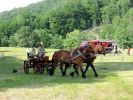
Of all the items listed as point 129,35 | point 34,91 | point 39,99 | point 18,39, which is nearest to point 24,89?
point 34,91

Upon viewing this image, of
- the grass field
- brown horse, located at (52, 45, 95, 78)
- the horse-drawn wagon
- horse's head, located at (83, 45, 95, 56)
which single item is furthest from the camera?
the horse-drawn wagon

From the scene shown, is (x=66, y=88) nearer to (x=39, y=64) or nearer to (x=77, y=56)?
(x=77, y=56)

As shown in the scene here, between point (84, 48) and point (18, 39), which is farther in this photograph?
point (18, 39)

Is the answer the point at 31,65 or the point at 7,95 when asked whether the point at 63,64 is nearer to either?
the point at 31,65

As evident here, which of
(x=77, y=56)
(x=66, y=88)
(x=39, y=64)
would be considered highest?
(x=77, y=56)

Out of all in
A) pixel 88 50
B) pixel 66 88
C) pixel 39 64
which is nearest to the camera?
pixel 66 88

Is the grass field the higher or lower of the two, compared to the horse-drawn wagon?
lower

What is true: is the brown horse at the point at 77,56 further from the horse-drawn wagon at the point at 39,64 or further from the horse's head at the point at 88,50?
the horse-drawn wagon at the point at 39,64

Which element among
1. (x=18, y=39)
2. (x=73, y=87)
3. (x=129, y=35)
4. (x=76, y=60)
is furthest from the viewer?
(x=18, y=39)

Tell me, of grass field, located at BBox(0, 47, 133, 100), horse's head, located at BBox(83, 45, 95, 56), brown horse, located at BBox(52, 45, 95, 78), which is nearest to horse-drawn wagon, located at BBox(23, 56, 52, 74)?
brown horse, located at BBox(52, 45, 95, 78)

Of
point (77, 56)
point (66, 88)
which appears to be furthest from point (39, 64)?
point (66, 88)

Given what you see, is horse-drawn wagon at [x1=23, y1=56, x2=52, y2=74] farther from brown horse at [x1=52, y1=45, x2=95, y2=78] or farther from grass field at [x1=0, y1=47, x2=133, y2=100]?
grass field at [x1=0, y1=47, x2=133, y2=100]

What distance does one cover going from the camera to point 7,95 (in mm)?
20625

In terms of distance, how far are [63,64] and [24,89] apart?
25.8 ft
